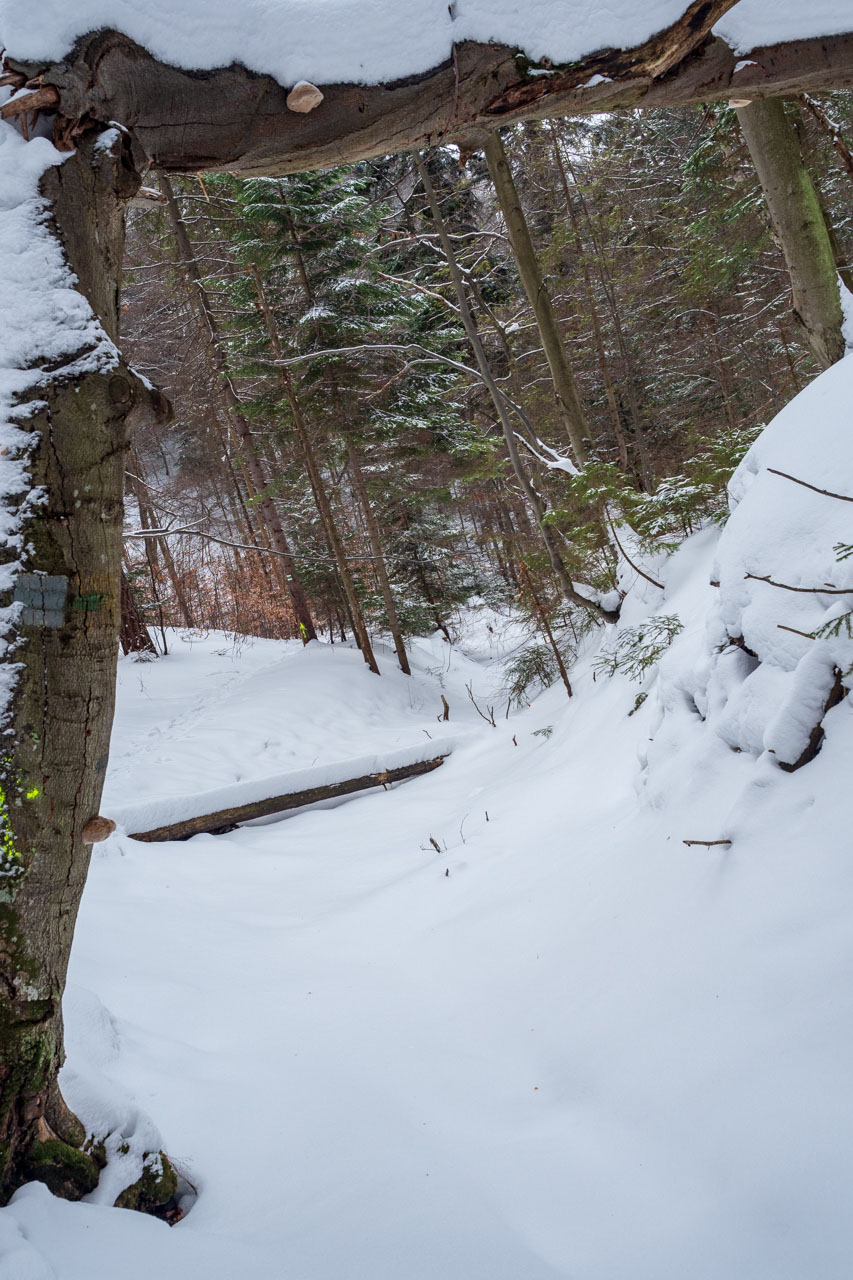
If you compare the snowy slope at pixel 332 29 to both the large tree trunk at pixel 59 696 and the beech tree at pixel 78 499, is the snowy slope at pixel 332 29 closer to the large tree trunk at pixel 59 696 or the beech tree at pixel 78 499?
the beech tree at pixel 78 499

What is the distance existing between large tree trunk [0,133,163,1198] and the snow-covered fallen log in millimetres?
4637

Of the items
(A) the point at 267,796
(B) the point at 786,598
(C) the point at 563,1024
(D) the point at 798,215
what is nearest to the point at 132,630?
(A) the point at 267,796

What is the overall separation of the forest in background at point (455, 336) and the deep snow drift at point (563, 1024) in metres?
3.62

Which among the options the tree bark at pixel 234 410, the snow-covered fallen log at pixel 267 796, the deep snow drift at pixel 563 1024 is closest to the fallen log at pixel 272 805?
the snow-covered fallen log at pixel 267 796

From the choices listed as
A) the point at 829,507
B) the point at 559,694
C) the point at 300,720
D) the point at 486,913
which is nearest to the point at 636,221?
the point at 559,694

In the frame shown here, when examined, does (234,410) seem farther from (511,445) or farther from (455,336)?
(511,445)

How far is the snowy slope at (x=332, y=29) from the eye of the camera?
5.46 ft

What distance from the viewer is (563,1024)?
224 centimetres

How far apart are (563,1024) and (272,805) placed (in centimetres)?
518

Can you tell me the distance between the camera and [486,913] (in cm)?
327

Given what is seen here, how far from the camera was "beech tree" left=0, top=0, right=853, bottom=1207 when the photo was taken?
5.03 ft

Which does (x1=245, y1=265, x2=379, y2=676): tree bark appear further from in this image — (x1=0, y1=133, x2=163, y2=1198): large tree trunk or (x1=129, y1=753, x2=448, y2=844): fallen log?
(x1=0, y1=133, x2=163, y2=1198): large tree trunk

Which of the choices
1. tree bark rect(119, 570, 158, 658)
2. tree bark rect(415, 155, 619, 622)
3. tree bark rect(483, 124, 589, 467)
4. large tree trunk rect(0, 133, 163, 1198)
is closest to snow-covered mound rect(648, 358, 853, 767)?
large tree trunk rect(0, 133, 163, 1198)

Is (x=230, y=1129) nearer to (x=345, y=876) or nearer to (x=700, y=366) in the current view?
(x=345, y=876)
